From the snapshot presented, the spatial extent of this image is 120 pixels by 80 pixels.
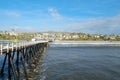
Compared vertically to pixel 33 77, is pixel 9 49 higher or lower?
higher

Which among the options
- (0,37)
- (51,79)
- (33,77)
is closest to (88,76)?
(51,79)

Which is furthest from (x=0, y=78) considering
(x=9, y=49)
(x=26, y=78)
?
(x=9, y=49)

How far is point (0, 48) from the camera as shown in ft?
84.7

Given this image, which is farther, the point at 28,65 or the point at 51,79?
the point at 28,65

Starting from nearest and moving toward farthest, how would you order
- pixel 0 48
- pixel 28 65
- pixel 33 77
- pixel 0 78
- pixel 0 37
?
pixel 0 48 → pixel 0 78 → pixel 33 77 → pixel 28 65 → pixel 0 37

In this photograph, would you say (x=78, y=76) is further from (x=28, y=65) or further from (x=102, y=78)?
(x=28, y=65)

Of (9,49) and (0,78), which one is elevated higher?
(9,49)

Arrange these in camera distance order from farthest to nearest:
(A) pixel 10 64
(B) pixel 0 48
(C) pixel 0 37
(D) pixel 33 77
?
(C) pixel 0 37
(D) pixel 33 77
(A) pixel 10 64
(B) pixel 0 48

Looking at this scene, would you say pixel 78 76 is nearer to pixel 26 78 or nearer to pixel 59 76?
pixel 59 76

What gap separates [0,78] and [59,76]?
9405mm

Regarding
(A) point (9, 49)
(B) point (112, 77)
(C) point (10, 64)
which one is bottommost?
(B) point (112, 77)

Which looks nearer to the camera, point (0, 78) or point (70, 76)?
point (0, 78)

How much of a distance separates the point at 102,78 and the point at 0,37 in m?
A: 153

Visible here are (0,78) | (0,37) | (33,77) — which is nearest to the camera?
(0,78)
